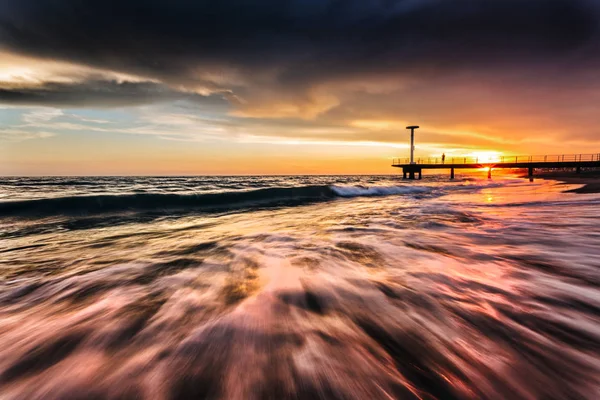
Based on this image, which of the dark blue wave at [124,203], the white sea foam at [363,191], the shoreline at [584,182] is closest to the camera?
the dark blue wave at [124,203]

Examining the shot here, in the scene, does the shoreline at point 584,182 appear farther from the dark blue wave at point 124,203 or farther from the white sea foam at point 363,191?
the dark blue wave at point 124,203

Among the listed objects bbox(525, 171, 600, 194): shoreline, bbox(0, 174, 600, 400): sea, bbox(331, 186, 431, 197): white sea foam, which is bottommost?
bbox(331, 186, 431, 197): white sea foam

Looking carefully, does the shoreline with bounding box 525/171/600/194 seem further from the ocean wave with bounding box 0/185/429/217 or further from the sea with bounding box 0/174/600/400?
the ocean wave with bounding box 0/185/429/217

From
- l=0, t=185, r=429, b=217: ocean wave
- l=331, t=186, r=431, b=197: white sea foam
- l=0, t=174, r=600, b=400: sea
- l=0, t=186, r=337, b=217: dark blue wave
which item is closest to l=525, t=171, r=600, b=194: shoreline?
l=331, t=186, r=431, b=197: white sea foam

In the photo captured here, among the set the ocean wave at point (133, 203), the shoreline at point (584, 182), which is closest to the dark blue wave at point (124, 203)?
the ocean wave at point (133, 203)

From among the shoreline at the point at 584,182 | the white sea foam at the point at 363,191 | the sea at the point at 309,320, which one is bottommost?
the white sea foam at the point at 363,191

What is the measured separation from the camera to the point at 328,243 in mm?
5098

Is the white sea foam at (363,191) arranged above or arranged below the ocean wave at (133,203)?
below

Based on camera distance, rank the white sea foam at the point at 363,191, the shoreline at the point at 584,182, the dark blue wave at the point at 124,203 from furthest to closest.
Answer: the white sea foam at the point at 363,191 < the shoreline at the point at 584,182 < the dark blue wave at the point at 124,203

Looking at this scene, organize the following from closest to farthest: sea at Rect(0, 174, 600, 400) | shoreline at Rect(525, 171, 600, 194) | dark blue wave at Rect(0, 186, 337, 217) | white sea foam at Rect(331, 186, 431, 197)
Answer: sea at Rect(0, 174, 600, 400)
dark blue wave at Rect(0, 186, 337, 217)
shoreline at Rect(525, 171, 600, 194)
white sea foam at Rect(331, 186, 431, 197)

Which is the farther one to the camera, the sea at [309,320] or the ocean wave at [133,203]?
the ocean wave at [133,203]

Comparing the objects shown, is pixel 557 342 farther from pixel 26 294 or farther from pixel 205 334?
pixel 26 294

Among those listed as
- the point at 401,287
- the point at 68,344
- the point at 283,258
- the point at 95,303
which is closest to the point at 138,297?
the point at 95,303

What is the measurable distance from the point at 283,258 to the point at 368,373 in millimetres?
2662
